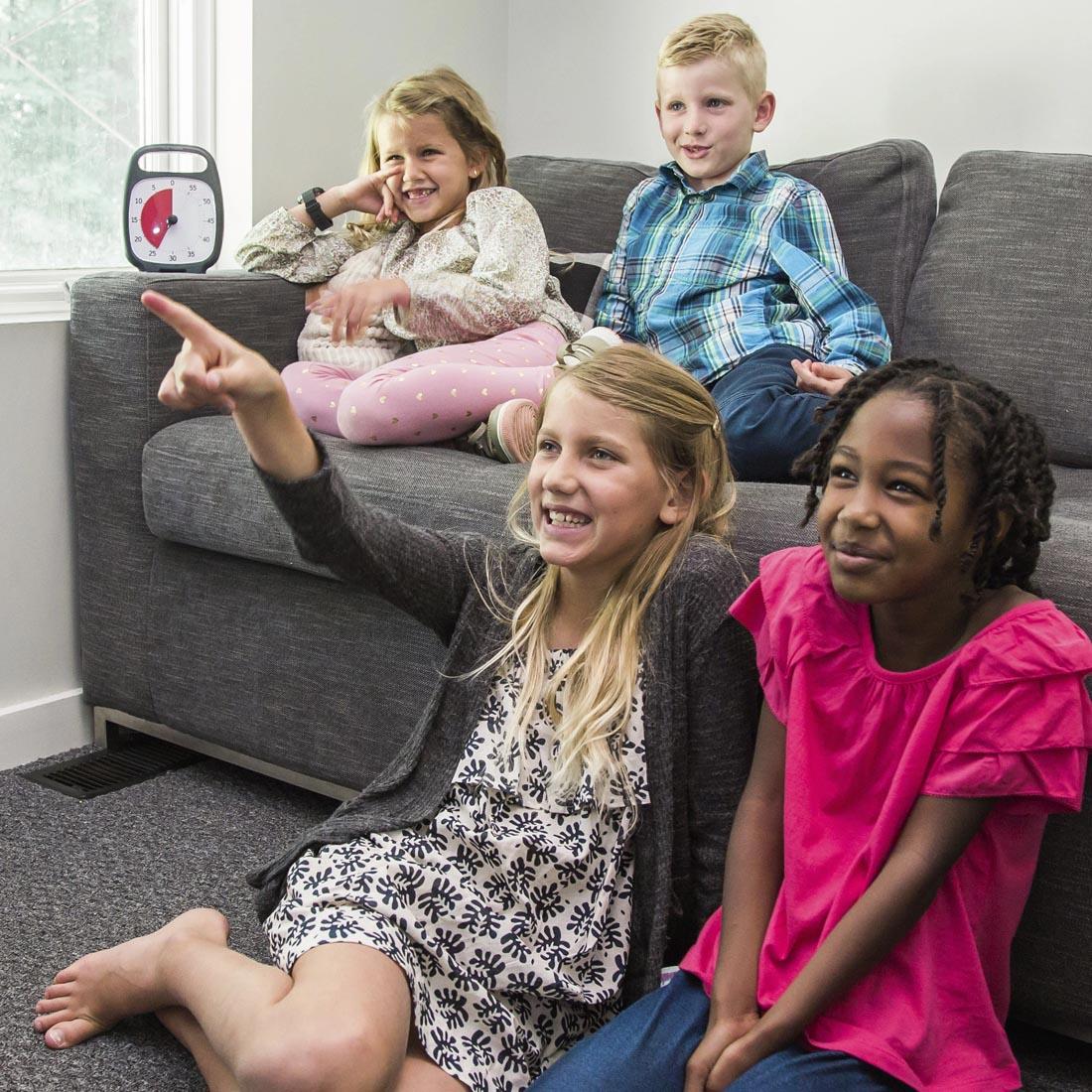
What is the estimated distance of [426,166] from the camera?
216 centimetres

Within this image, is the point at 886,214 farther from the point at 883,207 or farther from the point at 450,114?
the point at 450,114

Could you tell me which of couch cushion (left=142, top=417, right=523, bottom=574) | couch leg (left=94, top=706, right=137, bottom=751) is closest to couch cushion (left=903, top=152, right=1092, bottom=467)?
couch cushion (left=142, top=417, right=523, bottom=574)

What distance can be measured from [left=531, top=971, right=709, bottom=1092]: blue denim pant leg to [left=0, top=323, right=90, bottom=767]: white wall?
1.22 meters

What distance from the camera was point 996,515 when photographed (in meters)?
1.06

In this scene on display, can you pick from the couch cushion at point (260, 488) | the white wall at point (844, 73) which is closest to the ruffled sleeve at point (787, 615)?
the couch cushion at point (260, 488)

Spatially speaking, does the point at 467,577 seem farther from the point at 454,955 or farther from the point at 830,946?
the point at 830,946

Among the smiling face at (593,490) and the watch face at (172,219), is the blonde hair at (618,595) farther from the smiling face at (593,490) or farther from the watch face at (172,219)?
the watch face at (172,219)

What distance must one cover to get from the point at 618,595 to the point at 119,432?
3.23ft

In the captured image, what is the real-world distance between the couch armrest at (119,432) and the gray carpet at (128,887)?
207 mm

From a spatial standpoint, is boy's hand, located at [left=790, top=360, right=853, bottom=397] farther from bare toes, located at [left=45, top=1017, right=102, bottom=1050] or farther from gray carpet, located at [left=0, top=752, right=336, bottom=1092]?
bare toes, located at [left=45, top=1017, right=102, bottom=1050]

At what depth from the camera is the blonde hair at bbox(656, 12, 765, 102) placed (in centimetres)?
212

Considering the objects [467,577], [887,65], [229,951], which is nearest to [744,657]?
[467,577]

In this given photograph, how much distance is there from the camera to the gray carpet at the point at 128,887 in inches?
51.0

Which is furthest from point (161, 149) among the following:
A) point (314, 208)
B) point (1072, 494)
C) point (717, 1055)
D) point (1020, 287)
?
point (717, 1055)
